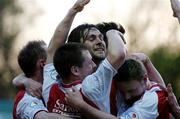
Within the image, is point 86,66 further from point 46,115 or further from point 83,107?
point 46,115

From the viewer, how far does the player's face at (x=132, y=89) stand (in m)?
5.28

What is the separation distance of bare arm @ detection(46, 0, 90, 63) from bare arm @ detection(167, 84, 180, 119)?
92cm

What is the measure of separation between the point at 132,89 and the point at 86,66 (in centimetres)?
36

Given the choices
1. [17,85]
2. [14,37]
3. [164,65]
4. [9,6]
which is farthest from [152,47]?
[17,85]

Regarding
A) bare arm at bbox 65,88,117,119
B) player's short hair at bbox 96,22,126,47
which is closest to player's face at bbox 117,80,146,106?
bare arm at bbox 65,88,117,119

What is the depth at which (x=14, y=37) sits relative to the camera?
38.8 meters

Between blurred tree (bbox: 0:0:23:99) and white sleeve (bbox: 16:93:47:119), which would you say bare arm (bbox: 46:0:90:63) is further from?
blurred tree (bbox: 0:0:23:99)

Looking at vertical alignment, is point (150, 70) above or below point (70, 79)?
below

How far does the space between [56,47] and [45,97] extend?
391mm

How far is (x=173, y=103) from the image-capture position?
5.35 meters

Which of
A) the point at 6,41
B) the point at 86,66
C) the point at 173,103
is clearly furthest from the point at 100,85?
the point at 6,41

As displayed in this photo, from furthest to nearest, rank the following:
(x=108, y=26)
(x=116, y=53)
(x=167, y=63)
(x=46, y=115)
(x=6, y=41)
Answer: (x=6, y=41)
(x=167, y=63)
(x=108, y=26)
(x=46, y=115)
(x=116, y=53)

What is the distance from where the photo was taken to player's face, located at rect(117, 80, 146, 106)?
208 inches

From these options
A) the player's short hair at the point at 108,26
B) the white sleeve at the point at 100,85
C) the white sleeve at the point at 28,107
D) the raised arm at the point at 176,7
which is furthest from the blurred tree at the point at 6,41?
the white sleeve at the point at 100,85
